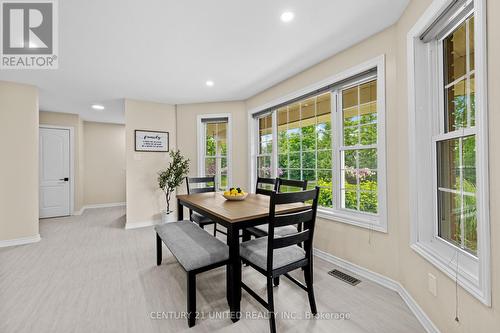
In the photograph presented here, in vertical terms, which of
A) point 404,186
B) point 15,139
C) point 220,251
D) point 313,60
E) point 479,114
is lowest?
point 220,251

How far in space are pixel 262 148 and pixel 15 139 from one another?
400 centimetres

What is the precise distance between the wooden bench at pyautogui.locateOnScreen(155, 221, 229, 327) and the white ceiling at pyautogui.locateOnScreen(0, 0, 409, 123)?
2053mm

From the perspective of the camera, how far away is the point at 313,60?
2.71 meters

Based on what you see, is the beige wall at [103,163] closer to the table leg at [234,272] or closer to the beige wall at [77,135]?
the beige wall at [77,135]

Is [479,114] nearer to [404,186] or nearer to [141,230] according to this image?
[404,186]

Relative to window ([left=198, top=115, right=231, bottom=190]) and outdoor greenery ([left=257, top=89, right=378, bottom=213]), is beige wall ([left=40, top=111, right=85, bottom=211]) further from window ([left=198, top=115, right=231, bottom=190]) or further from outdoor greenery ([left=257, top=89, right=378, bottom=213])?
outdoor greenery ([left=257, top=89, right=378, bottom=213])

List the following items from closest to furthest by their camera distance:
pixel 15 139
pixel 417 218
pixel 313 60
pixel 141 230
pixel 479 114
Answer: pixel 479 114
pixel 417 218
pixel 313 60
pixel 15 139
pixel 141 230

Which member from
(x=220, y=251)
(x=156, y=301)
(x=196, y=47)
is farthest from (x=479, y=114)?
(x=156, y=301)

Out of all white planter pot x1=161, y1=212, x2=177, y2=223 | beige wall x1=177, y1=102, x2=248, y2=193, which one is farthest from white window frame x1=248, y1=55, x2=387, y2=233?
white planter pot x1=161, y1=212, x2=177, y2=223

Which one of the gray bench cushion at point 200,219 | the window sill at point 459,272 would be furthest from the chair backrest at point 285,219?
the gray bench cushion at point 200,219

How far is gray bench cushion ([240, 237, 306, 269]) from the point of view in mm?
1609

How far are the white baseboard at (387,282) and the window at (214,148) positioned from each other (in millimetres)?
2522

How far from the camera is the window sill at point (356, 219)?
2133 millimetres

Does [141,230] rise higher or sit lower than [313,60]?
lower
